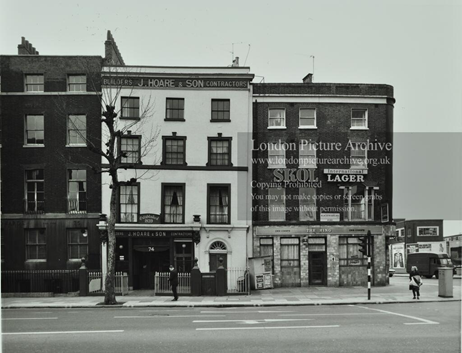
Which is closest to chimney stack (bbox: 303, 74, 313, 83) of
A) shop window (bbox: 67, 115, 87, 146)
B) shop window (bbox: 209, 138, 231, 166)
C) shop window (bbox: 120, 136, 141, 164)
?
shop window (bbox: 209, 138, 231, 166)

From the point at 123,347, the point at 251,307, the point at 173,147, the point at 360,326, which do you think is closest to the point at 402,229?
the point at 173,147

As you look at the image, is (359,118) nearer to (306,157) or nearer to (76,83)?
(306,157)

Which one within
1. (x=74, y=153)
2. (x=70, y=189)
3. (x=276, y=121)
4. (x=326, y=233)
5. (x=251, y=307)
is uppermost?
(x=276, y=121)

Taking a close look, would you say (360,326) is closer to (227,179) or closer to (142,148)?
(227,179)

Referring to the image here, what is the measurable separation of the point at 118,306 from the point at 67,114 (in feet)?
45.8

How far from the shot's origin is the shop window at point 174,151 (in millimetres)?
33031

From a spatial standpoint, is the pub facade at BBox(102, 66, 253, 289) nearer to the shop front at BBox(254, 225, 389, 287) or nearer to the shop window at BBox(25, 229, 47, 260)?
the shop front at BBox(254, 225, 389, 287)

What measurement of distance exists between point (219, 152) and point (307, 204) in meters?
6.92

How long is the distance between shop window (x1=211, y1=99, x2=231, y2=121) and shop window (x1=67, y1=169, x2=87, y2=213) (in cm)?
900

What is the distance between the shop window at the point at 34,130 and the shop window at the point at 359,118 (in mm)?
20274

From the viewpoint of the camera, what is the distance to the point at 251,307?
79.3 feet

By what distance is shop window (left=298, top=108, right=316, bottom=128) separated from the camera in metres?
34.9

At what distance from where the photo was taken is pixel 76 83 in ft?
108

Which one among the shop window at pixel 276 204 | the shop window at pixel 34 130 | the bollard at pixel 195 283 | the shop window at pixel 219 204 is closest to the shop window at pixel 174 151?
the shop window at pixel 219 204
